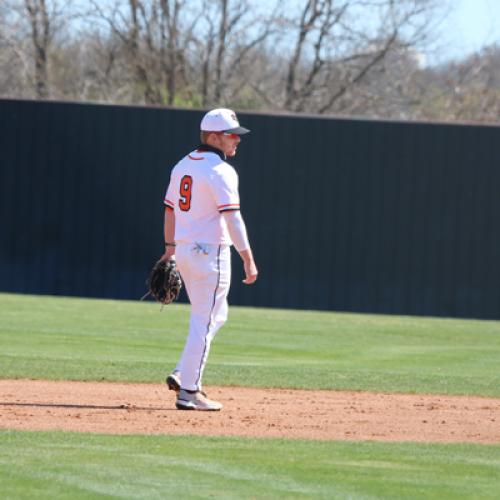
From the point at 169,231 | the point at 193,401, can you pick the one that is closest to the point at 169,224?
the point at 169,231

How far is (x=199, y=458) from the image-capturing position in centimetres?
542

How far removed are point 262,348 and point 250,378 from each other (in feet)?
8.08

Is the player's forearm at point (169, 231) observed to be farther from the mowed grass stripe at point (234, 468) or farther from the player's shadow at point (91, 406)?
the mowed grass stripe at point (234, 468)

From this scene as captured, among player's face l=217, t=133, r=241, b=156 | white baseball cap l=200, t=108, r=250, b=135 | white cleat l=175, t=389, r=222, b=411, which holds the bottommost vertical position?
white cleat l=175, t=389, r=222, b=411

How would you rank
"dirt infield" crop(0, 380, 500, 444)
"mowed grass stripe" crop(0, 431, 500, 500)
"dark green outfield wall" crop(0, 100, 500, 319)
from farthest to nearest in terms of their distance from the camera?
"dark green outfield wall" crop(0, 100, 500, 319)
"dirt infield" crop(0, 380, 500, 444)
"mowed grass stripe" crop(0, 431, 500, 500)

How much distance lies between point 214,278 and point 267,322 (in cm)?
777

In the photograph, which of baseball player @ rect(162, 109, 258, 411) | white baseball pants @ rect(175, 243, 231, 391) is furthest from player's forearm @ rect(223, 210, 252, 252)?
white baseball pants @ rect(175, 243, 231, 391)

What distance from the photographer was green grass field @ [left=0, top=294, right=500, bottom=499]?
16.0ft

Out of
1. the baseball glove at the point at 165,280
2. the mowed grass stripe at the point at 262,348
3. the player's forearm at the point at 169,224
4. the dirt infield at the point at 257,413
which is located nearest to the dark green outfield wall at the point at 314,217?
the mowed grass stripe at the point at 262,348

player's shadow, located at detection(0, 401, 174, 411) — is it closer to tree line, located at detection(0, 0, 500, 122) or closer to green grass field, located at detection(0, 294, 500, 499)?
green grass field, located at detection(0, 294, 500, 499)

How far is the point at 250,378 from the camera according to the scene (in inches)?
351

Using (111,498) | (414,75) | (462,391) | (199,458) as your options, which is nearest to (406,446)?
(199,458)

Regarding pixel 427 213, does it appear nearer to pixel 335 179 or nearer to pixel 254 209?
pixel 335 179

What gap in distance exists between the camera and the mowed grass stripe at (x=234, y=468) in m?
4.73
